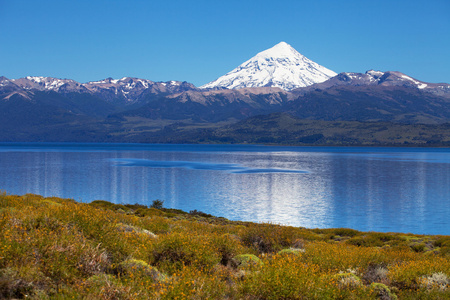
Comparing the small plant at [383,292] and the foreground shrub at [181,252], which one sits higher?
the foreground shrub at [181,252]

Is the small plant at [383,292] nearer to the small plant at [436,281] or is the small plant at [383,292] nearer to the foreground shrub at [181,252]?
the small plant at [436,281]

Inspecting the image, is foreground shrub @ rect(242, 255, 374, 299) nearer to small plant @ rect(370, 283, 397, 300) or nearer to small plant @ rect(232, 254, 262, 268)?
small plant @ rect(370, 283, 397, 300)

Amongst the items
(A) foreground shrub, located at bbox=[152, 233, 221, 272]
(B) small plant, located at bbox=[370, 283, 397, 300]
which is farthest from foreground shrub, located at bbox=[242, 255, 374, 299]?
(A) foreground shrub, located at bbox=[152, 233, 221, 272]

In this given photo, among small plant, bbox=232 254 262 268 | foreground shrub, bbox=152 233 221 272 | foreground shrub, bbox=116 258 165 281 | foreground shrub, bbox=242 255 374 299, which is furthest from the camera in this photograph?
small plant, bbox=232 254 262 268

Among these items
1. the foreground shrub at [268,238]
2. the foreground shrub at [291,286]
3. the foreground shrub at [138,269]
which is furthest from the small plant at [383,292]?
the foreground shrub at [138,269]

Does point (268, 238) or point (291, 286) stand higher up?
point (291, 286)

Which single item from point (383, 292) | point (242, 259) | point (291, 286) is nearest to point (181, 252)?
point (242, 259)

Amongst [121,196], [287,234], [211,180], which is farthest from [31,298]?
[211,180]

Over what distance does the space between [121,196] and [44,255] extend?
219 ft

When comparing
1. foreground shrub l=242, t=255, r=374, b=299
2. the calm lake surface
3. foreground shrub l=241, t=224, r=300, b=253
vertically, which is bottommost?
the calm lake surface

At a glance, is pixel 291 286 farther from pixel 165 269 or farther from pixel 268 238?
pixel 268 238

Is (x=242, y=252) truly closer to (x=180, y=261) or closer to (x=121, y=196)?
(x=180, y=261)

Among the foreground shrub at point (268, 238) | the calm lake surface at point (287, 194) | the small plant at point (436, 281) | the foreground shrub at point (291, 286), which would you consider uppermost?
the foreground shrub at point (291, 286)

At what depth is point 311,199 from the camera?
73625mm
